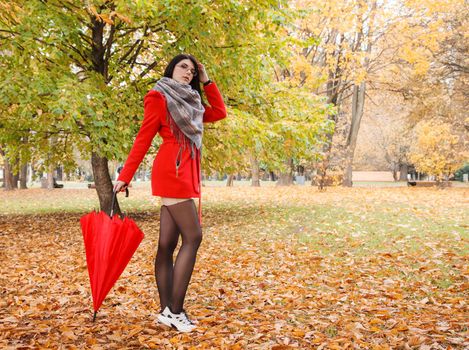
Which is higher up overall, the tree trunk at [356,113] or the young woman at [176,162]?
the tree trunk at [356,113]

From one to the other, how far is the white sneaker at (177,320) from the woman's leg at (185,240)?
0.12 meters

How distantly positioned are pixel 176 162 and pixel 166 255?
2.52 feet

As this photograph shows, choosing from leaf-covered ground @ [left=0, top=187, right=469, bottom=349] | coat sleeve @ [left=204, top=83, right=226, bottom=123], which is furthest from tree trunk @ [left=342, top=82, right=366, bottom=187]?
coat sleeve @ [left=204, top=83, right=226, bottom=123]

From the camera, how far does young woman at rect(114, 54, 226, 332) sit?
3.53m

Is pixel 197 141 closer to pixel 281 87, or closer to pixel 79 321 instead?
pixel 79 321

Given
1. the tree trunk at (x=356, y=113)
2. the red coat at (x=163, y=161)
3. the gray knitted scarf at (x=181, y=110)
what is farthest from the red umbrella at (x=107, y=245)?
the tree trunk at (x=356, y=113)

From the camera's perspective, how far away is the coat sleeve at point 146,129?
11.6ft

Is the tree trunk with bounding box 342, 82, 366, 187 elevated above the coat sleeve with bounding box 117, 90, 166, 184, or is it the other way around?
the tree trunk with bounding box 342, 82, 366, 187

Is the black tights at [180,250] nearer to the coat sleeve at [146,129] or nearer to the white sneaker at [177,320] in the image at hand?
the white sneaker at [177,320]

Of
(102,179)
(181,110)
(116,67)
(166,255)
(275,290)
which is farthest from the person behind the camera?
(102,179)

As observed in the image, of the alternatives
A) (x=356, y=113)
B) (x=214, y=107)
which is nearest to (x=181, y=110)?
(x=214, y=107)

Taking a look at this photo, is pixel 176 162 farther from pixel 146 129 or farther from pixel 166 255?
pixel 166 255

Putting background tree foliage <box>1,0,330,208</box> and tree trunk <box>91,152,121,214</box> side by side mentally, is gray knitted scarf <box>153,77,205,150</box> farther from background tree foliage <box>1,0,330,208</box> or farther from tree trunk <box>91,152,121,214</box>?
tree trunk <box>91,152,121,214</box>

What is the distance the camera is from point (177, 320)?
372 centimetres
